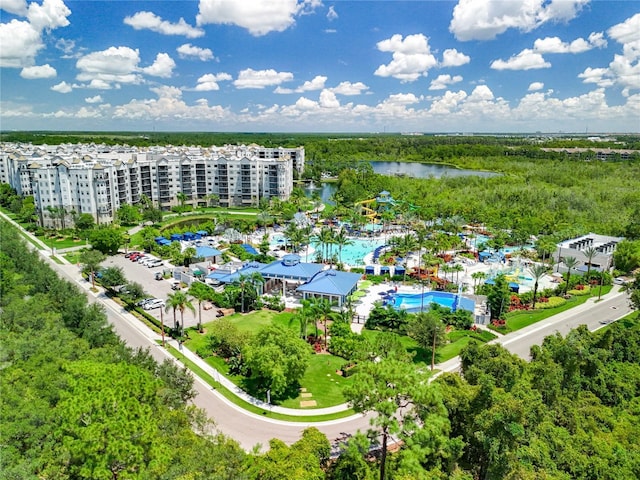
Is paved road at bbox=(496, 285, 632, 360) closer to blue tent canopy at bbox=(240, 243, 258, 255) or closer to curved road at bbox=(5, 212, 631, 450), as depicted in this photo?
curved road at bbox=(5, 212, 631, 450)

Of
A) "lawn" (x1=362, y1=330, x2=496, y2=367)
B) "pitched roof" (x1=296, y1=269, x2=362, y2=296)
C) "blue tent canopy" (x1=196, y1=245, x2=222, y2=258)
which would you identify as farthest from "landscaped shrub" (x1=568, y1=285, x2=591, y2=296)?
"blue tent canopy" (x1=196, y1=245, x2=222, y2=258)

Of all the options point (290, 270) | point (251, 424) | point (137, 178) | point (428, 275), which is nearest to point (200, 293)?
point (290, 270)

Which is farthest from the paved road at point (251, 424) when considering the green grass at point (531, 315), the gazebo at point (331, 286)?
the green grass at point (531, 315)

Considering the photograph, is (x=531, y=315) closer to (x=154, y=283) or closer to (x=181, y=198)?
(x=154, y=283)

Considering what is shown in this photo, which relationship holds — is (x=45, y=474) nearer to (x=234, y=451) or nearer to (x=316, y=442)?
(x=234, y=451)

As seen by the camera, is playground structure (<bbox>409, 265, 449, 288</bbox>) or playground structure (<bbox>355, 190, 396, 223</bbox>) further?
playground structure (<bbox>355, 190, 396, 223</bbox>)

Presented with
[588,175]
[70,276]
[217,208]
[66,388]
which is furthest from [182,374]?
[588,175]
